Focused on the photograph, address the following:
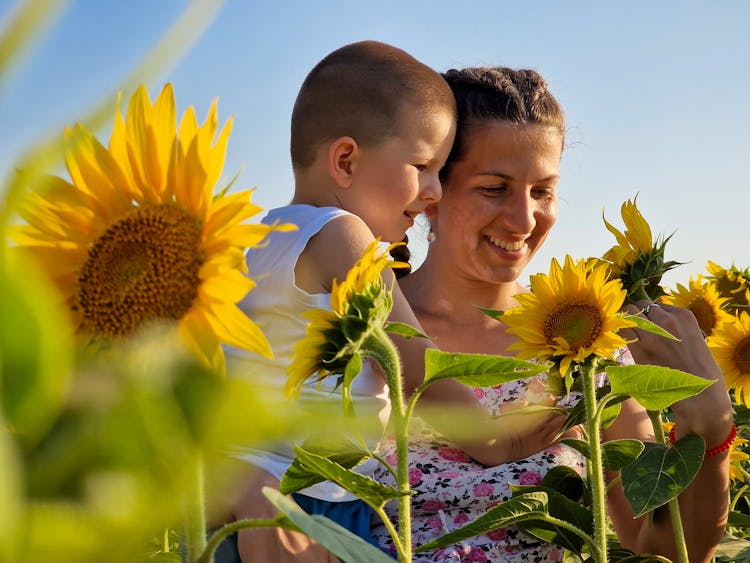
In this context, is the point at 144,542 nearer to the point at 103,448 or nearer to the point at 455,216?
the point at 103,448

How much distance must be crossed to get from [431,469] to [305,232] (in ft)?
2.36

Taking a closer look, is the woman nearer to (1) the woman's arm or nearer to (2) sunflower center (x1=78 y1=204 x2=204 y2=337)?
(1) the woman's arm

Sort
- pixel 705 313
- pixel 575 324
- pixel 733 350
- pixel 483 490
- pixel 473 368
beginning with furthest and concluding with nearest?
1. pixel 705 313
2. pixel 733 350
3. pixel 483 490
4. pixel 575 324
5. pixel 473 368

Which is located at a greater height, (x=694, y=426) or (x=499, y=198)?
(x=499, y=198)

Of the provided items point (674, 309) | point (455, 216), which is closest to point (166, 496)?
point (674, 309)

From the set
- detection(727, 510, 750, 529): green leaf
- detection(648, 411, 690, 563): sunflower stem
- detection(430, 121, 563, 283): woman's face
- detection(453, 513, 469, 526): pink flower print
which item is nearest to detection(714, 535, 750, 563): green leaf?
detection(727, 510, 750, 529): green leaf

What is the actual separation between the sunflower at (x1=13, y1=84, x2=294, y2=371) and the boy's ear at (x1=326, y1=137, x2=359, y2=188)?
1.09 metres

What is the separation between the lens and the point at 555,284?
107 cm

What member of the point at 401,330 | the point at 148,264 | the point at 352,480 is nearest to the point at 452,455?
the point at 401,330

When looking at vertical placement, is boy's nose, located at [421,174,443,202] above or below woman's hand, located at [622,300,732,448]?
above

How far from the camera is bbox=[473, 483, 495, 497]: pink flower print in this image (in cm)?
154

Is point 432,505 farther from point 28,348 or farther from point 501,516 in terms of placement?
point 28,348

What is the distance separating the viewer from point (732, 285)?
1.95 m

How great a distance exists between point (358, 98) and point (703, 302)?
0.84 m
